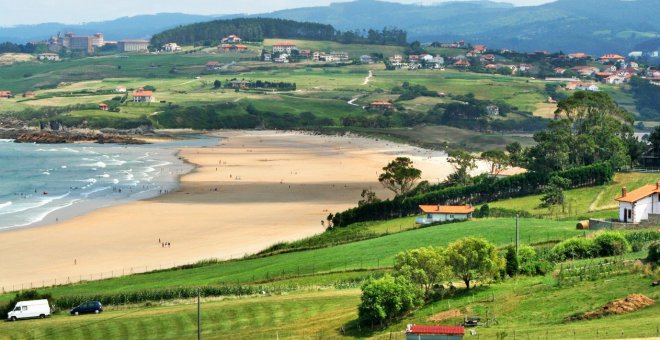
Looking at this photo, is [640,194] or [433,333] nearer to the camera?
[433,333]

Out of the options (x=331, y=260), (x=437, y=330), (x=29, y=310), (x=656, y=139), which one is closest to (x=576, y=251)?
(x=331, y=260)

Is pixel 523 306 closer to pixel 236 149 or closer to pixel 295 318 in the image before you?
pixel 295 318

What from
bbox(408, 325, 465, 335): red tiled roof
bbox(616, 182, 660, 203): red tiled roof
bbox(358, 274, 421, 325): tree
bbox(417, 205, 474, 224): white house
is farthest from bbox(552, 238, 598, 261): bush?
bbox(417, 205, 474, 224): white house

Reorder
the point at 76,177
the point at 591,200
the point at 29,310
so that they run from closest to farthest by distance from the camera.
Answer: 1. the point at 29,310
2. the point at 591,200
3. the point at 76,177

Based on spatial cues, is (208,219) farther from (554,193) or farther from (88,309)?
(88,309)

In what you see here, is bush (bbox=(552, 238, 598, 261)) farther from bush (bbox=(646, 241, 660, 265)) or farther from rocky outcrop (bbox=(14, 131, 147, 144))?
rocky outcrop (bbox=(14, 131, 147, 144))

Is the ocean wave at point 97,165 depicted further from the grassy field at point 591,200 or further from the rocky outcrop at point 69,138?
the grassy field at point 591,200
